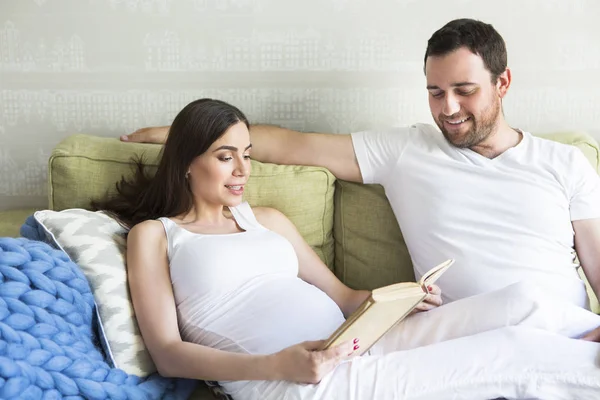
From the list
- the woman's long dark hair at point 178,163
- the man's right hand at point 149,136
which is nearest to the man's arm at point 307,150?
→ the man's right hand at point 149,136

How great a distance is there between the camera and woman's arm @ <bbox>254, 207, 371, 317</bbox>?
1.90 m

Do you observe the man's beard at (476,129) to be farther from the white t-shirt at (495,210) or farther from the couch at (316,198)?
the couch at (316,198)

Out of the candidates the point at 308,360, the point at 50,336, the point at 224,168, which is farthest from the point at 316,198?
the point at 50,336

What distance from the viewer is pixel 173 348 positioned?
1560 millimetres

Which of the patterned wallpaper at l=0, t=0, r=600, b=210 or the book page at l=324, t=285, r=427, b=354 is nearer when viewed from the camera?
the book page at l=324, t=285, r=427, b=354

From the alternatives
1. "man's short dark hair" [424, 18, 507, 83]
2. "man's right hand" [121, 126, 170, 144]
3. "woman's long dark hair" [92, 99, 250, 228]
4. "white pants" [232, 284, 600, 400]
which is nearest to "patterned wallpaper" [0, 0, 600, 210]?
"man's right hand" [121, 126, 170, 144]

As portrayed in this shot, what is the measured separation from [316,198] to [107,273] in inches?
26.4

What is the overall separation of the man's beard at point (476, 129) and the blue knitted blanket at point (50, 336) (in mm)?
1002

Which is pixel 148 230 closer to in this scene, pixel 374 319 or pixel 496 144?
pixel 374 319

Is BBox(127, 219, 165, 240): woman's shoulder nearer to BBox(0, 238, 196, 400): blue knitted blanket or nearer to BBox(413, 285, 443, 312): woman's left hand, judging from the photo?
BBox(0, 238, 196, 400): blue knitted blanket

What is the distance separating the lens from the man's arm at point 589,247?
6.21ft

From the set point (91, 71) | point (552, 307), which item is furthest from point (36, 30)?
point (552, 307)

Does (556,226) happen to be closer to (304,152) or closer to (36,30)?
(304,152)

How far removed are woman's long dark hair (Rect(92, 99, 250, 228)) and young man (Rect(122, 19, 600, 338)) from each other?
464 millimetres
